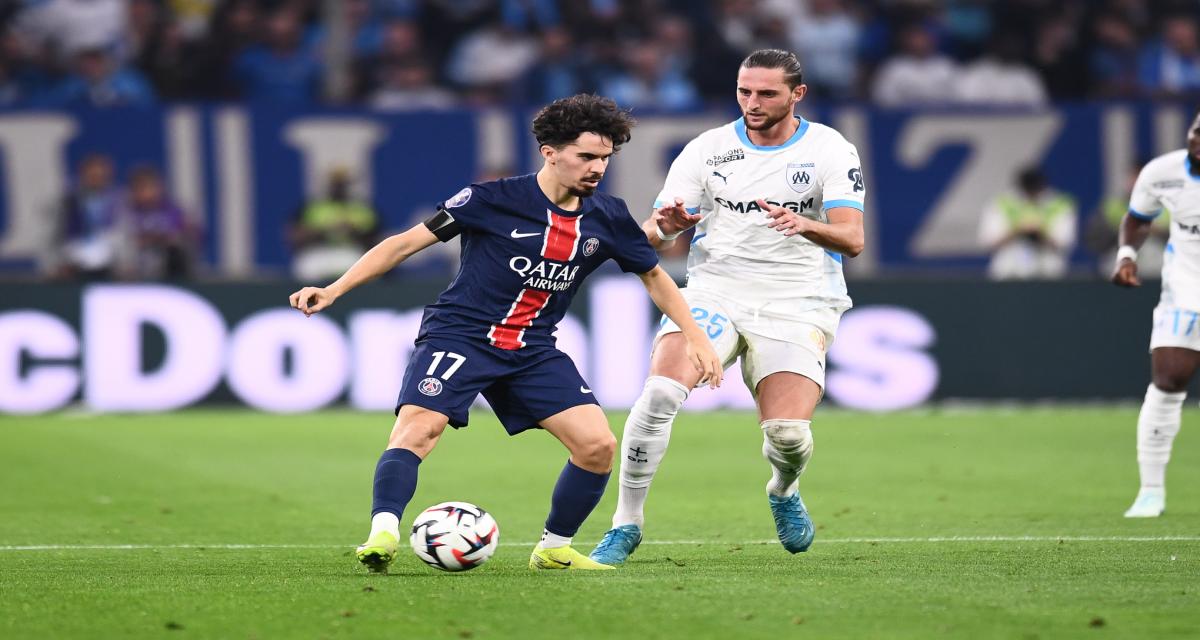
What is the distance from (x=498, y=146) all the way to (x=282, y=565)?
12.4 meters

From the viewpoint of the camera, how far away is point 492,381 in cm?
733

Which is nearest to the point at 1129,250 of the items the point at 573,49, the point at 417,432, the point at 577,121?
the point at 577,121

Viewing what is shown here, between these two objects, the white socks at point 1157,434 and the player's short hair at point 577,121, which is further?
the white socks at point 1157,434

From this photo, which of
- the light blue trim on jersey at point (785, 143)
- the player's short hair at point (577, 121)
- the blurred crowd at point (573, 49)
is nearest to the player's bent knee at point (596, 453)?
the player's short hair at point (577, 121)

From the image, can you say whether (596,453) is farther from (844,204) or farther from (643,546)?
(844,204)

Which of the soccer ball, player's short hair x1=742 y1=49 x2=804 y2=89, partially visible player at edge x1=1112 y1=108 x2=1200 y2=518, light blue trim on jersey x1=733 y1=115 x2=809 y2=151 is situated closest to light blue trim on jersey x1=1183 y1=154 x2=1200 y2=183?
partially visible player at edge x1=1112 y1=108 x2=1200 y2=518

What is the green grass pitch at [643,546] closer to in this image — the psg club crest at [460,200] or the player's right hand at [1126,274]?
the player's right hand at [1126,274]

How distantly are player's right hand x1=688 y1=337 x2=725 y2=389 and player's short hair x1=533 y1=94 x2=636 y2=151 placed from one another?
88cm

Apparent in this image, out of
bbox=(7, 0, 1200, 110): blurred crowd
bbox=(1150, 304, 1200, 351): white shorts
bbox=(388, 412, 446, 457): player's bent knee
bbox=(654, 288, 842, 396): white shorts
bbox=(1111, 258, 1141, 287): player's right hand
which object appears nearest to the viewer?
bbox=(388, 412, 446, 457): player's bent knee

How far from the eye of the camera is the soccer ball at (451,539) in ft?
23.1

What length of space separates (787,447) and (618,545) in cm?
85

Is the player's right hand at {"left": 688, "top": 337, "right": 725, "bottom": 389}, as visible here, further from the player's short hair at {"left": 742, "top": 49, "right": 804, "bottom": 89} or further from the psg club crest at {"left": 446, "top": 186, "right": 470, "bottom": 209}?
the player's short hair at {"left": 742, "top": 49, "right": 804, "bottom": 89}

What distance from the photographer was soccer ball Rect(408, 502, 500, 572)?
704 centimetres

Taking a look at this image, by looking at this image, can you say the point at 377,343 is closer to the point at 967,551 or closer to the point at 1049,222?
the point at 1049,222
